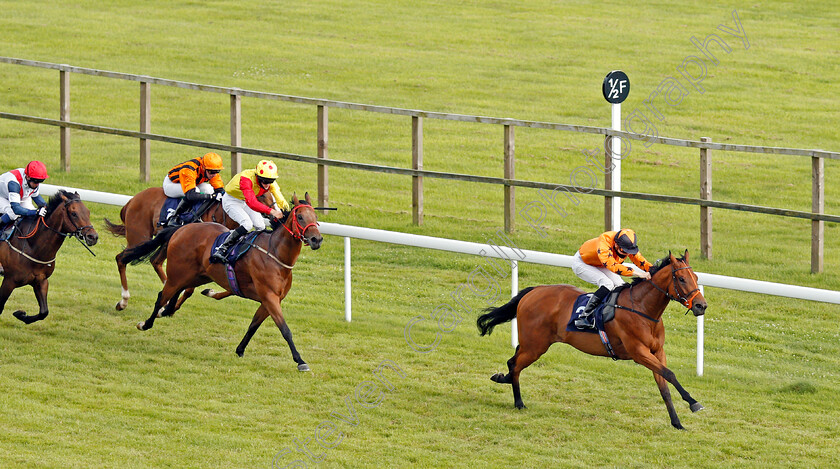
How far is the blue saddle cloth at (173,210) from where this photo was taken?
1077 centimetres

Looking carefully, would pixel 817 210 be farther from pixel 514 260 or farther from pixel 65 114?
pixel 65 114

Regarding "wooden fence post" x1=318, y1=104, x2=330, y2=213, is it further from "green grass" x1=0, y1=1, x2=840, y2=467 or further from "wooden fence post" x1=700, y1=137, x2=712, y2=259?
"wooden fence post" x1=700, y1=137, x2=712, y2=259

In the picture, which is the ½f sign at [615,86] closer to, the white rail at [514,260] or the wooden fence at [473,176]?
the wooden fence at [473,176]

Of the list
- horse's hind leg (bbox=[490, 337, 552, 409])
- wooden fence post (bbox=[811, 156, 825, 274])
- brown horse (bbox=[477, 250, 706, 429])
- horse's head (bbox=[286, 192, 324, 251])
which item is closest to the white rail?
brown horse (bbox=[477, 250, 706, 429])

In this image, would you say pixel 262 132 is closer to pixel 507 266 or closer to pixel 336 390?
pixel 507 266

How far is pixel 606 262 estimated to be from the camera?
26.8 feet

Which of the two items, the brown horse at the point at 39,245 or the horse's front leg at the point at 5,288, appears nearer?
the brown horse at the point at 39,245

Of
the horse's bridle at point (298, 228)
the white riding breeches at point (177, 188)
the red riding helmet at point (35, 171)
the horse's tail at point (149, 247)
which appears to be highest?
the red riding helmet at point (35, 171)

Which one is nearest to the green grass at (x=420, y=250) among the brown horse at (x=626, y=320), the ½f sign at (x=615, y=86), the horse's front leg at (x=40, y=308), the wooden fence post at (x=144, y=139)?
the horse's front leg at (x=40, y=308)

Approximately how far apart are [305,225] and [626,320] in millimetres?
2546

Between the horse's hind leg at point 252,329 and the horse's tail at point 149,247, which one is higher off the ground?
the horse's tail at point 149,247

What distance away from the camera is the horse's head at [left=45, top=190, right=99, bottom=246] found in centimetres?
963

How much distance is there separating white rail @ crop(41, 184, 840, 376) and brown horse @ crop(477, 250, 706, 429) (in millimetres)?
650

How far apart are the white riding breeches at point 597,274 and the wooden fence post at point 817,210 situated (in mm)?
3316
